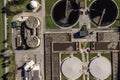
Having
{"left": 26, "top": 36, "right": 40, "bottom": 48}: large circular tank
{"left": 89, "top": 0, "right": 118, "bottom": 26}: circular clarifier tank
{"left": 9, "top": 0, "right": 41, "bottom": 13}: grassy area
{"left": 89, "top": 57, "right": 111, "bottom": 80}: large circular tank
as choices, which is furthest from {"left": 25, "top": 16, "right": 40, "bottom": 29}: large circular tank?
{"left": 89, "top": 57, "right": 111, "bottom": 80}: large circular tank

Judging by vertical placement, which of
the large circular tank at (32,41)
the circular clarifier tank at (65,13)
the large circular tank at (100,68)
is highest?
the circular clarifier tank at (65,13)

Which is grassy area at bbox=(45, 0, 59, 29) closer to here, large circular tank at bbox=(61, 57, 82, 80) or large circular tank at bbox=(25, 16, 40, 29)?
large circular tank at bbox=(25, 16, 40, 29)

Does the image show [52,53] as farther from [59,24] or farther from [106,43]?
[106,43]

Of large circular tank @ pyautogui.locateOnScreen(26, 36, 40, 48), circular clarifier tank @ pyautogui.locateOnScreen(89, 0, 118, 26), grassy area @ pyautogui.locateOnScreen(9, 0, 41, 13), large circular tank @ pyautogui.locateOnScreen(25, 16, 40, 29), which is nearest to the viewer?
large circular tank @ pyautogui.locateOnScreen(25, 16, 40, 29)

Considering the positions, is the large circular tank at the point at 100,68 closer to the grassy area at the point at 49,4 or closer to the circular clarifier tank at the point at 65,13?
the circular clarifier tank at the point at 65,13

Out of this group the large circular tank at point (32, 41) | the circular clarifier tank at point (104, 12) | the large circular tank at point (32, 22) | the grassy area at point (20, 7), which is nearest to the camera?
the large circular tank at point (32, 22)

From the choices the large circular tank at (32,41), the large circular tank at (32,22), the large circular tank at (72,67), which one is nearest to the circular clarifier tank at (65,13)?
the large circular tank at (32,22)

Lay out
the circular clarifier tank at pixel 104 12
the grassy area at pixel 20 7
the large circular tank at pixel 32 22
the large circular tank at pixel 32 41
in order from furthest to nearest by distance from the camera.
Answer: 1. the grassy area at pixel 20 7
2. the circular clarifier tank at pixel 104 12
3. the large circular tank at pixel 32 41
4. the large circular tank at pixel 32 22
